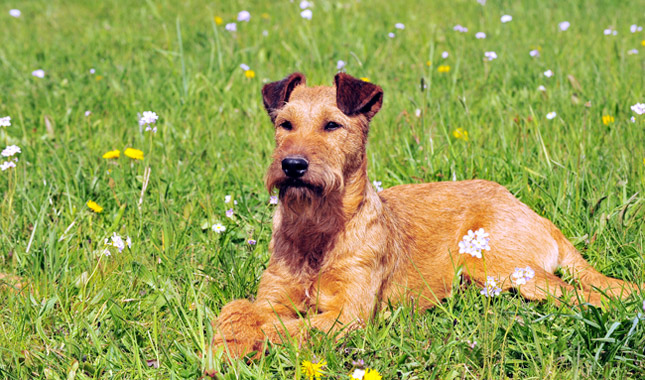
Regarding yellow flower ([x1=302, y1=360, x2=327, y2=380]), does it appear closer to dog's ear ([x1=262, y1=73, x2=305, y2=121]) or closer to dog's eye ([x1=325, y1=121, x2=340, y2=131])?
dog's eye ([x1=325, y1=121, x2=340, y2=131])

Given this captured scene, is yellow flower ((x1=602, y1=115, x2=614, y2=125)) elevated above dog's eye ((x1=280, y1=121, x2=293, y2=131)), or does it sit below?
below

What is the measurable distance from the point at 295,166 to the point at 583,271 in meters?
1.93

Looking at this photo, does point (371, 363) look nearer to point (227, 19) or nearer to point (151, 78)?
point (151, 78)

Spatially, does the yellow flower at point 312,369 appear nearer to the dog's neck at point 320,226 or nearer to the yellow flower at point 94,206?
the dog's neck at point 320,226

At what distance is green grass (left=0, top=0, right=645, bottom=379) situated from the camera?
9.73ft

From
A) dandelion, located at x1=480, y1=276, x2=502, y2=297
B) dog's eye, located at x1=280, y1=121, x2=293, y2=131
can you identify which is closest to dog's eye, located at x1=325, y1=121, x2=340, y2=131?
dog's eye, located at x1=280, y1=121, x2=293, y2=131

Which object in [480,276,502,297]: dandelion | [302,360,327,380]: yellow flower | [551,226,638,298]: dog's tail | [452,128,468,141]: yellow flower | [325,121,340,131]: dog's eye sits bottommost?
[551,226,638,298]: dog's tail

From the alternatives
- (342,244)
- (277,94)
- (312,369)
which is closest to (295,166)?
(342,244)

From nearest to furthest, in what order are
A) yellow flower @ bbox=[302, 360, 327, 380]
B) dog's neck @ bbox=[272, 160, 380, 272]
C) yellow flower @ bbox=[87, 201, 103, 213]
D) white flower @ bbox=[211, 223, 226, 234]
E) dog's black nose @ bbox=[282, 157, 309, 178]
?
1. yellow flower @ bbox=[302, 360, 327, 380]
2. dog's black nose @ bbox=[282, 157, 309, 178]
3. dog's neck @ bbox=[272, 160, 380, 272]
4. white flower @ bbox=[211, 223, 226, 234]
5. yellow flower @ bbox=[87, 201, 103, 213]

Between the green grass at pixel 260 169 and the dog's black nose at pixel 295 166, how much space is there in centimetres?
79

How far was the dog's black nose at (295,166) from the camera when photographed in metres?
3.19

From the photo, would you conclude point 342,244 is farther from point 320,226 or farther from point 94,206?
point 94,206

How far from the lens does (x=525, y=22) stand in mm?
8219

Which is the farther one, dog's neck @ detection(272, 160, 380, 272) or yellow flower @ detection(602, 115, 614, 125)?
yellow flower @ detection(602, 115, 614, 125)
